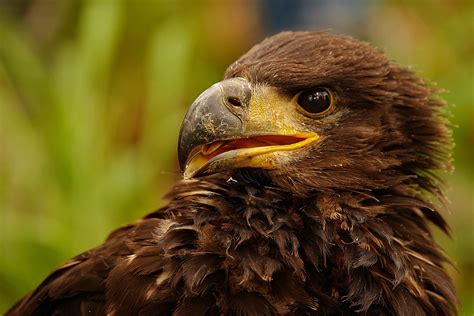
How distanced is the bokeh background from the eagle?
47.8 inches

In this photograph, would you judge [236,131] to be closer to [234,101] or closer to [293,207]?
[234,101]

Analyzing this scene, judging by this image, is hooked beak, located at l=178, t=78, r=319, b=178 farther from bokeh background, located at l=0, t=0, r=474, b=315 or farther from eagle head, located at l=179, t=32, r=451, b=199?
bokeh background, located at l=0, t=0, r=474, b=315

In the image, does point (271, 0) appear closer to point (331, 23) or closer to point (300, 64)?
point (331, 23)

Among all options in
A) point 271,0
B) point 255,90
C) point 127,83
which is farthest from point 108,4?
point 255,90

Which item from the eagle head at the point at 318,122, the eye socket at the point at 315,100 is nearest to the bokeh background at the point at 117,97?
the eagle head at the point at 318,122

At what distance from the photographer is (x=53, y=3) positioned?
7.26 metres

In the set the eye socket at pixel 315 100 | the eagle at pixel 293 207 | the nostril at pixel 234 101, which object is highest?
the nostril at pixel 234 101

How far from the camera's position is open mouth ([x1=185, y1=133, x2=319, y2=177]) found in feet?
7.86

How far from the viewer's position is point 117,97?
244 inches

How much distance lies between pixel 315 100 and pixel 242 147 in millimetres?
268

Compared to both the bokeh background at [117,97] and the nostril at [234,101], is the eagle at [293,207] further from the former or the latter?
the bokeh background at [117,97]

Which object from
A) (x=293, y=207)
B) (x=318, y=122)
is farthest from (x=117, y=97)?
(x=293, y=207)

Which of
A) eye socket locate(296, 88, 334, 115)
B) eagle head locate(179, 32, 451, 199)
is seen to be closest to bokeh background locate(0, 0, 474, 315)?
eagle head locate(179, 32, 451, 199)

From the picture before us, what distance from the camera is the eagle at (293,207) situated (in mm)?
2275
